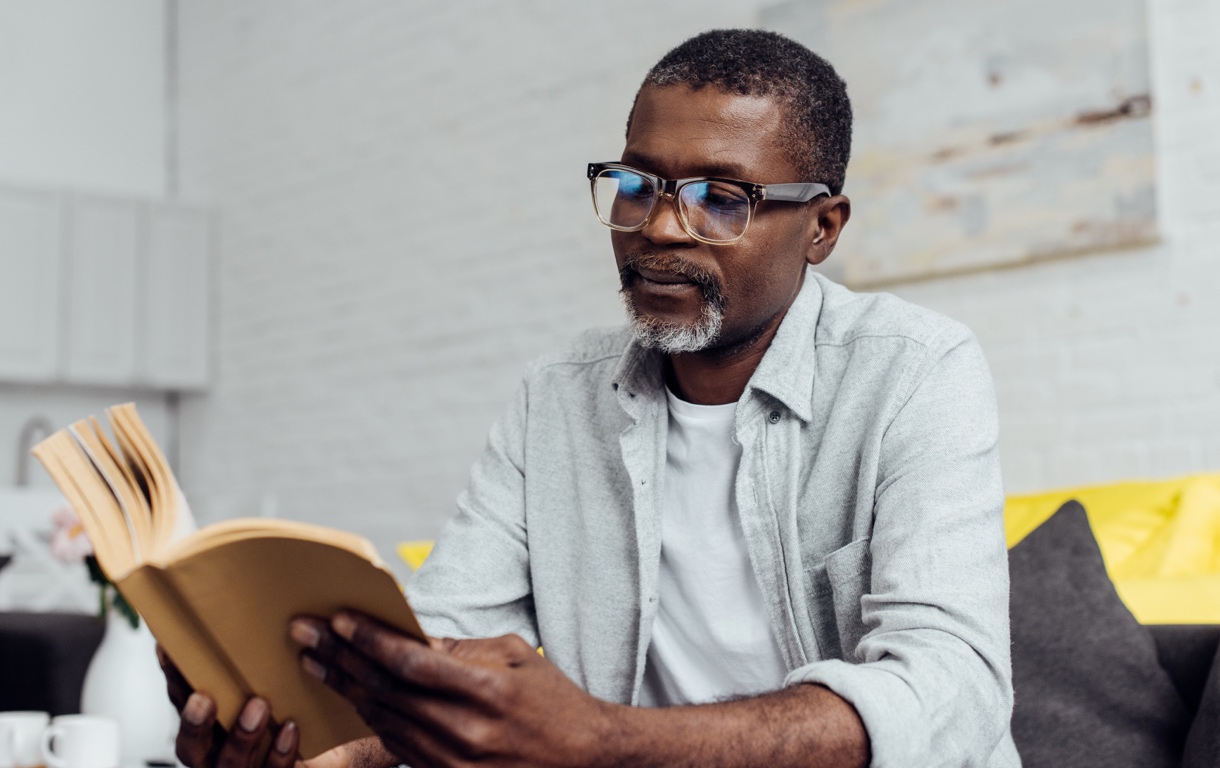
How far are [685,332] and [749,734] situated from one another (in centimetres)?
57

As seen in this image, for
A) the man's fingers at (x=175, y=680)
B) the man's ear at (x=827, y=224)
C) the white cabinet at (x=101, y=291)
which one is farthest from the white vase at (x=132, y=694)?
the white cabinet at (x=101, y=291)

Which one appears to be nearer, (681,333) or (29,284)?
(681,333)

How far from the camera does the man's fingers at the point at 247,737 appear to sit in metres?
0.94

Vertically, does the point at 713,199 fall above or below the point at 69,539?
above

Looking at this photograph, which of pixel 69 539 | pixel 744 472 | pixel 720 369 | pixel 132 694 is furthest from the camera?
pixel 69 539

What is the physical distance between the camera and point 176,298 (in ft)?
17.2

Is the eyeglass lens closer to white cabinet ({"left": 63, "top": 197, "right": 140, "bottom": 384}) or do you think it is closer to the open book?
the open book

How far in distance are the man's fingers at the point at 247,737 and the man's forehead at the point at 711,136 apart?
712 mm

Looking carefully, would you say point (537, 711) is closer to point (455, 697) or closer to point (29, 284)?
point (455, 697)

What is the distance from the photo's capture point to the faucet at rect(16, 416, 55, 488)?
5.07 m

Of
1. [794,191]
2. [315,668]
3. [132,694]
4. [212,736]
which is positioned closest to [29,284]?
[132,694]

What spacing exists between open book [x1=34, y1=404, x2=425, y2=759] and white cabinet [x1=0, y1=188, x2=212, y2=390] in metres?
4.34

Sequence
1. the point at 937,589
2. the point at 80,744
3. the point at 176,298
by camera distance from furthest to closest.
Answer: the point at 176,298 < the point at 80,744 < the point at 937,589

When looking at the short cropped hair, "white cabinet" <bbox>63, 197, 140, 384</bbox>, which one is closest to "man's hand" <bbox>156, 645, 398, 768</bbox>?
the short cropped hair
